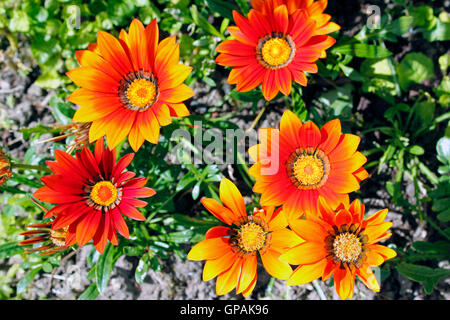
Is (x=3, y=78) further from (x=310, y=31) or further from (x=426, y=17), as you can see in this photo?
(x=426, y=17)

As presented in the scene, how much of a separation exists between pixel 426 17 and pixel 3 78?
349 centimetres

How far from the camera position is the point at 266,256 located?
2.16 m

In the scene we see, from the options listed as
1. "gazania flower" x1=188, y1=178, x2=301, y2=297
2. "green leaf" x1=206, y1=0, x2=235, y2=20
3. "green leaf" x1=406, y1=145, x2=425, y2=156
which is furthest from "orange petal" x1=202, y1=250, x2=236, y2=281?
"green leaf" x1=206, y1=0, x2=235, y2=20

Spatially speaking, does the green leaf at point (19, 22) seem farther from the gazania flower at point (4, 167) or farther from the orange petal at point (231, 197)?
the orange petal at point (231, 197)

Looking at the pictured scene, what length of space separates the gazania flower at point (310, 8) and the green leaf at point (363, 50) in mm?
499

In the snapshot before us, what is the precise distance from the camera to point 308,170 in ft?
7.09

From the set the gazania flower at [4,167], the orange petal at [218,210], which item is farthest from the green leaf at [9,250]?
the orange petal at [218,210]

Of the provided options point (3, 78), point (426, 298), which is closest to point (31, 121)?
point (3, 78)

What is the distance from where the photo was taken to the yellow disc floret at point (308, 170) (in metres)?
2.16

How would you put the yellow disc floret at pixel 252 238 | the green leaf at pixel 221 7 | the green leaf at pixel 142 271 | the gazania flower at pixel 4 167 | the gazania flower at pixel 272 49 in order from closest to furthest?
1. the gazania flower at pixel 4 167
2. the gazania flower at pixel 272 49
3. the yellow disc floret at pixel 252 238
4. the green leaf at pixel 142 271
5. the green leaf at pixel 221 7

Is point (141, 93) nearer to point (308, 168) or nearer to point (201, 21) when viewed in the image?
point (201, 21)

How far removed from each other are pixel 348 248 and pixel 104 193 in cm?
138

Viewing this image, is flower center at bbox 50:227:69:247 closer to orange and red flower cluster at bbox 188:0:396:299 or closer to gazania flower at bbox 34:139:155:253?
gazania flower at bbox 34:139:155:253

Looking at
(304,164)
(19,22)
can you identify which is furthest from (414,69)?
(19,22)
